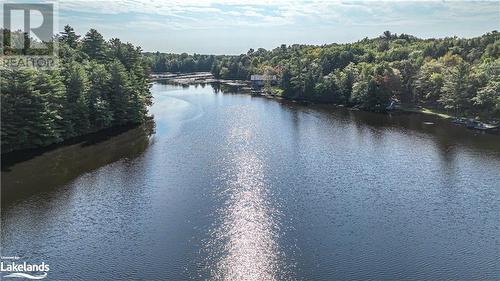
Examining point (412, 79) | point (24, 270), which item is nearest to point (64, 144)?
point (24, 270)

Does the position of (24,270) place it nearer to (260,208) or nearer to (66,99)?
(260,208)

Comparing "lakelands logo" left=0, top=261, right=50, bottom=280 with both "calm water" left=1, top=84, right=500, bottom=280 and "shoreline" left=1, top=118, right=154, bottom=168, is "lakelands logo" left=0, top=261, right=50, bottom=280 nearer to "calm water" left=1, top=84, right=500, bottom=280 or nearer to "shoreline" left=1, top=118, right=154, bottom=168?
"calm water" left=1, top=84, right=500, bottom=280

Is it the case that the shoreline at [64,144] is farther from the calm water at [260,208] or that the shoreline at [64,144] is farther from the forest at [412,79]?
the forest at [412,79]

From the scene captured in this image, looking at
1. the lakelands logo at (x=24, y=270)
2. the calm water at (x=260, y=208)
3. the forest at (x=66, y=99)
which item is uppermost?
the forest at (x=66, y=99)

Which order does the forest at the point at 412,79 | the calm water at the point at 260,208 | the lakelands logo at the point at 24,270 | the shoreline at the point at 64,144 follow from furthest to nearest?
the forest at the point at 412,79
the shoreline at the point at 64,144
the calm water at the point at 260,208
the lakelands logo at the point at 24,270

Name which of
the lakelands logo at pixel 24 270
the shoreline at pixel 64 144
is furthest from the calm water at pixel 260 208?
the shoreline at pixel 64 144

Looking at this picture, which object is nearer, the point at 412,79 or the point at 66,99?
the point at 66,99

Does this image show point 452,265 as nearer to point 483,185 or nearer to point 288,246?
point 288,246
